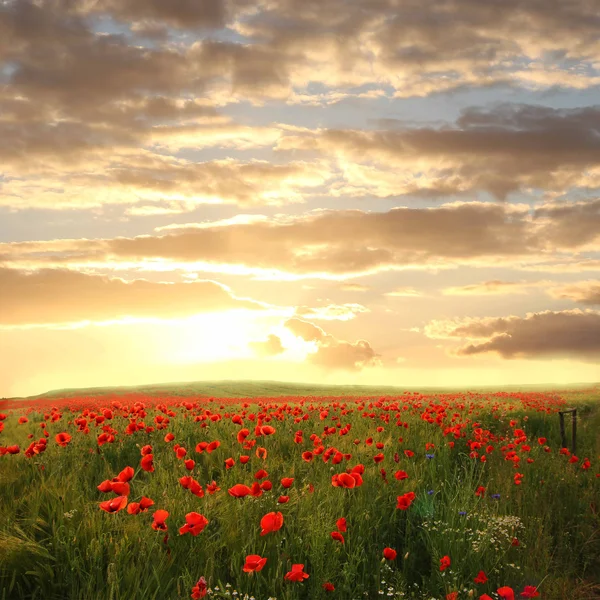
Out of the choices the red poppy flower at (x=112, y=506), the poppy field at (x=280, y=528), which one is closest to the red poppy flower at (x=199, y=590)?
the poppy field at (x=280, y=528)

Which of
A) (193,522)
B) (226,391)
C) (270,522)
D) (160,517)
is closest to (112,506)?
(160,517)

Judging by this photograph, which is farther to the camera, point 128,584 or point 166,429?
point 166,429

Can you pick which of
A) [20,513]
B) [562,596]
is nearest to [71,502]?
[20,513]

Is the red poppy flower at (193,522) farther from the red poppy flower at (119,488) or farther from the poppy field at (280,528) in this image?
the red poppy flower at (119,488)

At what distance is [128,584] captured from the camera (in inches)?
157

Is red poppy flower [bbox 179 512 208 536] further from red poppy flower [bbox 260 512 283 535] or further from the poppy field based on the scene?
red poppy flower [bbox 260 512 283 535]

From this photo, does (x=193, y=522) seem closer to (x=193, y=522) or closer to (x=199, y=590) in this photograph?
(x=193, y=522)

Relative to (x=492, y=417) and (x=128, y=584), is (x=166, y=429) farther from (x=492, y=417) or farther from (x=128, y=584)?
(x=492, y=417)

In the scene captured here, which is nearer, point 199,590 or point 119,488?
point 199,590

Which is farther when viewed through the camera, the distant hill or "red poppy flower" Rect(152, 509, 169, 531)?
the distant hill

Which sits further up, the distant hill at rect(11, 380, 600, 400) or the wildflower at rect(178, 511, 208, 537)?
the wildflower at rect(178, 511, 208, 537)

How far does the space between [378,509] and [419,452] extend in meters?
3.63

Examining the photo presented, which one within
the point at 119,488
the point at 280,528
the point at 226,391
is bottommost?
the point at 226,391

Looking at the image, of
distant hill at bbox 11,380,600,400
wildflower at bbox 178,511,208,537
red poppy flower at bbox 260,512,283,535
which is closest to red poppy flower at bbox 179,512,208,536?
wildflower at bbox 178,511,208,537
